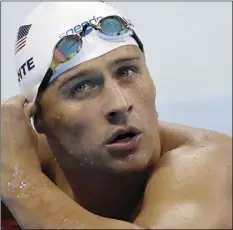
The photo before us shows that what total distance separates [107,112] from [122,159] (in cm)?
10

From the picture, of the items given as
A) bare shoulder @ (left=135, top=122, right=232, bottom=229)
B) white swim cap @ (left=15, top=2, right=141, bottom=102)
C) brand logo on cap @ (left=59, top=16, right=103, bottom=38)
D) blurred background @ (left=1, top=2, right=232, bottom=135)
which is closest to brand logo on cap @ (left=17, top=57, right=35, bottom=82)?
white swim cap @ (left=15, top=2, right=141, bottom=102)

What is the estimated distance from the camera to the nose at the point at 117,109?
1143 mm

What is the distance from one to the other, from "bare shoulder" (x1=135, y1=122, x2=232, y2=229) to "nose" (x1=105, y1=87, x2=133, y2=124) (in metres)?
0.14

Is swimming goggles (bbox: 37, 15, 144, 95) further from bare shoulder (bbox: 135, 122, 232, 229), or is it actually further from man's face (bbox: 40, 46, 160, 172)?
bare shoulder (bbox: 135, 122, 232, 229)

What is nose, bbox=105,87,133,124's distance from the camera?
3.75 ft

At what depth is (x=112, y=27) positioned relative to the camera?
4.22ft

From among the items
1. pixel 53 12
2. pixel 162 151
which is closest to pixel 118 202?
pixel 162 151

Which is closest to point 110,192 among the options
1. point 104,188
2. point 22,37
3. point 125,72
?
point 104,188

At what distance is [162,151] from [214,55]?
3.70 feet

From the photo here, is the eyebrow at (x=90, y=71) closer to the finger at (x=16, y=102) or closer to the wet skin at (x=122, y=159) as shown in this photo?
the wet skin at (x=122, y=159)

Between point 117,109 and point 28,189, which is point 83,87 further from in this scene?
point 28,189

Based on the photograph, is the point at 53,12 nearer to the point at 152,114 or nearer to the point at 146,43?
the point at 152,114

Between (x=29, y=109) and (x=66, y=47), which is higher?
(x=66, y=47)

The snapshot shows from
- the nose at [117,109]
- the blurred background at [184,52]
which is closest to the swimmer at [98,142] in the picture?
the nose at [117,109]
